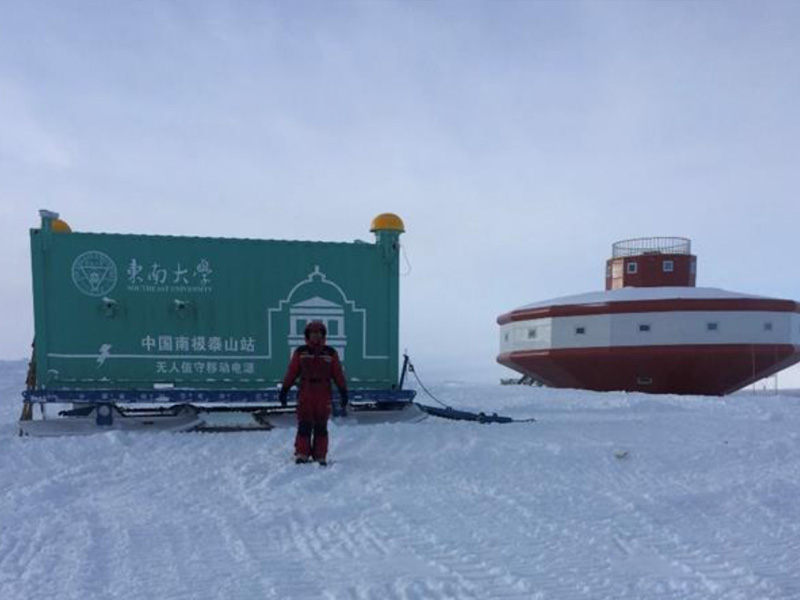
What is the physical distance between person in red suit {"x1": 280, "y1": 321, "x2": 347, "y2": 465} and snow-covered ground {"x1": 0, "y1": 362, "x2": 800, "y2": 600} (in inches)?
12.7

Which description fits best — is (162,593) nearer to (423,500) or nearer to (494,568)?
(494,568)

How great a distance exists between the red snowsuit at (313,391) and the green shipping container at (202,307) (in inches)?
129

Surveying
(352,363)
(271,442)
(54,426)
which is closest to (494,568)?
(271,442)

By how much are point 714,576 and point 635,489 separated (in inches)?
85.2

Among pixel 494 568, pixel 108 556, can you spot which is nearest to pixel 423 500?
pixel 494 568

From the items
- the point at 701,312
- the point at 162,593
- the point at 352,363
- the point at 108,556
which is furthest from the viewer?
the point at 701,312

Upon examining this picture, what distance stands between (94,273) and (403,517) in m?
7.23

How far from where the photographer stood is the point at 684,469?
653 centimetres

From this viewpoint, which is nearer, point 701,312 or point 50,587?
point 50,587

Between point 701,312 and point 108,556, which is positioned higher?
point 701,312

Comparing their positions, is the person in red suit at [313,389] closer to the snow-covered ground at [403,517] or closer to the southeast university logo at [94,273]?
the snow-covered ground at [403,517]

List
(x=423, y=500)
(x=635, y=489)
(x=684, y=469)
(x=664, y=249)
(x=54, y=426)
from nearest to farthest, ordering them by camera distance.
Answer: (x=423, y=500) → (x=635, y=489) → (x=684, y=469) → (x=54, y=426) → (x=664, y=249)

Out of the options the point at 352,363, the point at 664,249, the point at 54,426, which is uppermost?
the point at 664,249

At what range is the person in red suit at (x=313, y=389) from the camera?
6742mm
